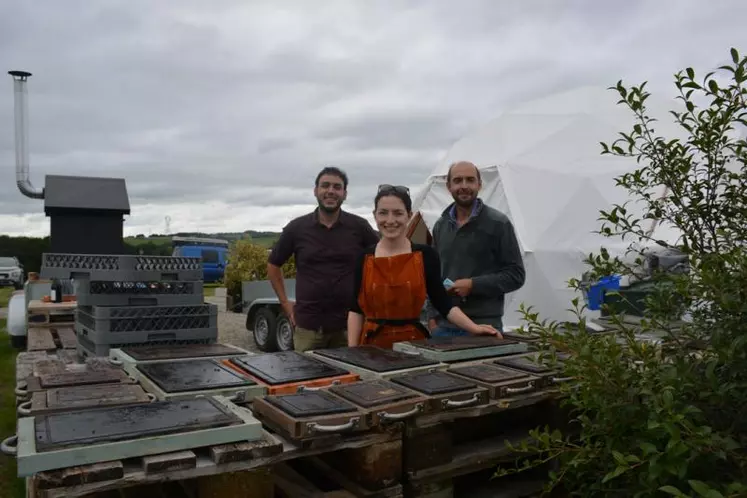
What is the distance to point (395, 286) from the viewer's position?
3416 mm

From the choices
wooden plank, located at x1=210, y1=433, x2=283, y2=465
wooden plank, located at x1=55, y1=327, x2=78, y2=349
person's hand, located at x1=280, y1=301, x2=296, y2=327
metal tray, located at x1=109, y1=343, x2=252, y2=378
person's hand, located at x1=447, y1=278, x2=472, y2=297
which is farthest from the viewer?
wooden plank, located at x1=55, y1=327, x2=78, y2=349

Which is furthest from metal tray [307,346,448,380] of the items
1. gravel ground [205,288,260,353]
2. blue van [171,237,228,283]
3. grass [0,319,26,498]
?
blue van [171,237,228,283]

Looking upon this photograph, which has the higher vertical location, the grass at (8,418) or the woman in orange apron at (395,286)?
the woman in orange apron at (395,286)

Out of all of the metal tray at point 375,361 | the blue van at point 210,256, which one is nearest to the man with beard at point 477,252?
the metal tray at point 375,361

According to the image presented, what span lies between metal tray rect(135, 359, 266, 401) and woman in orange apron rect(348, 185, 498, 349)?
1.06 metres

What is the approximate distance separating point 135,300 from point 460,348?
6.49 ft

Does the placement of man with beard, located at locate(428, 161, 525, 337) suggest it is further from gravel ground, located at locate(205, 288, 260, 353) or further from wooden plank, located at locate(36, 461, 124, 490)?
gravel ground, located at locate(205, 288, 260, 353)

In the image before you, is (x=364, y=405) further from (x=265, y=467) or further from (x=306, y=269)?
(x=306, y=269)

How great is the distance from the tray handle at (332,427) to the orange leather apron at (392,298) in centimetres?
147

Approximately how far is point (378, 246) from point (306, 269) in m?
0.93

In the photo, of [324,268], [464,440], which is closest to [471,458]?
[464,440]

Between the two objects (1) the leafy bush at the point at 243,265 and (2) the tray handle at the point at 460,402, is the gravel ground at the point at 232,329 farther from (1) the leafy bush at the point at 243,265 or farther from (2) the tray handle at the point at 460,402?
(2) the tray handle at the point at 460,402

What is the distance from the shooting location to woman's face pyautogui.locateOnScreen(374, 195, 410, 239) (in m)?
3.42

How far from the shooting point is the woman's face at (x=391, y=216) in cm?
342
